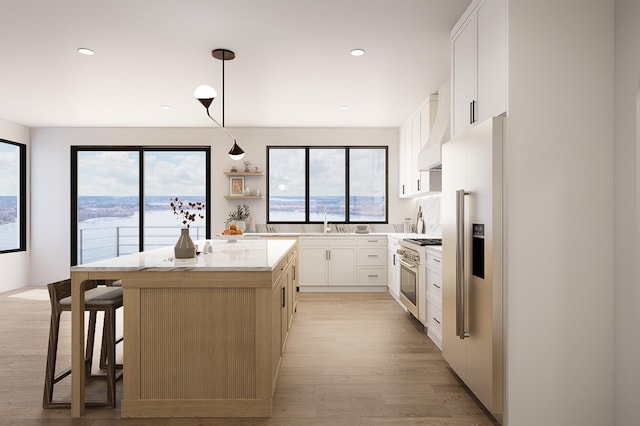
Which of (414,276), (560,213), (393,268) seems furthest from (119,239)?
(560,213)

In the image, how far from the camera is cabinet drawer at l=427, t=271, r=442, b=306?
373cm

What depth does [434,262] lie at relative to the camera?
12.7 feet

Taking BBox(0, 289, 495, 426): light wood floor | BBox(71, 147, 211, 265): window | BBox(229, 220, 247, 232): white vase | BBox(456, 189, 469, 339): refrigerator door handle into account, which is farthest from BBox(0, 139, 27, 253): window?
BBox(456, 189, 469, 339): refrigerator door handle

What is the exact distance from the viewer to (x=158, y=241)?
282 inches

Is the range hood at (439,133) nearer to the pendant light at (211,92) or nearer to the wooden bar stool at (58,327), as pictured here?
the pendant light at (211,92)

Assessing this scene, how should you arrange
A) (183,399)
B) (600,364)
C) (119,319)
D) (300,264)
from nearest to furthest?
(600,364)
(183,399)
(119,319)
(300,264)

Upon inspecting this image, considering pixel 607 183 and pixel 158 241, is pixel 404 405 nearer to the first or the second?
pixel 607 183

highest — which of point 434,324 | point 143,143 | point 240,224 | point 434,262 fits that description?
point 143,143

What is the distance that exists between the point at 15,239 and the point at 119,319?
338cm

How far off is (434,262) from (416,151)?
231cm

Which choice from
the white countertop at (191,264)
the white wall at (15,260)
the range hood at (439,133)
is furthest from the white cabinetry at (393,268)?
the white wall at (15,260)

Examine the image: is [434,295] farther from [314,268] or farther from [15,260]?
[15,260]

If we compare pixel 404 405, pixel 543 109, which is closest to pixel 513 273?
pixel 543 109

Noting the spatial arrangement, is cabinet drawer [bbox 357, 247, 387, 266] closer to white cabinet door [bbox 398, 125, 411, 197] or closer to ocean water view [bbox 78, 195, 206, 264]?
white cabinet door [bbox 398, 125, 411, 197]
